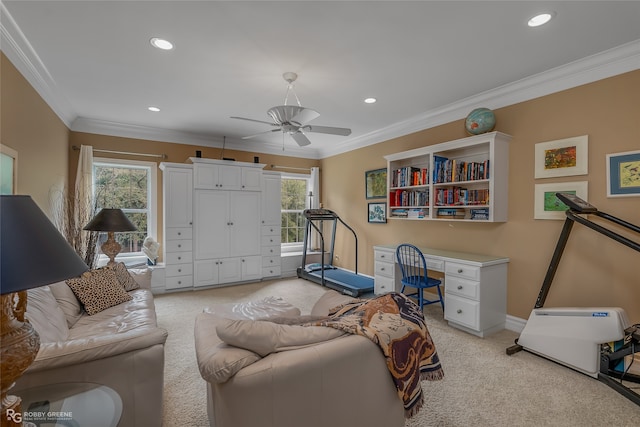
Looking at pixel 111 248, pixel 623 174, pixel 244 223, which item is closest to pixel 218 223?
pixel 244 223

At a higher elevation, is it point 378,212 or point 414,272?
point 378,212

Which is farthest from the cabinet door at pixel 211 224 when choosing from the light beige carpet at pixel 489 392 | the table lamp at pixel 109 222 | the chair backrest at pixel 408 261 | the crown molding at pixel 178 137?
the chair backrest at pixel 408 261

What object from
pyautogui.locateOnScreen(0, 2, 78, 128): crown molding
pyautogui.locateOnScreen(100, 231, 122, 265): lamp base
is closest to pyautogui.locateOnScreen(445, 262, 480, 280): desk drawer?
pyautogui.locateOnScreen(100, 231, 122, 265): lamp base

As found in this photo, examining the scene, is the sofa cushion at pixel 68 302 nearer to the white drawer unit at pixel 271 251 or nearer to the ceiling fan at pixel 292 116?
the ceiling fan at pixel 292 116

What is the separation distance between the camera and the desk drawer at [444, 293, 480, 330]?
3150 millimetres

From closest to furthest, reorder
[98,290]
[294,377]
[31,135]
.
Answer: [294,377], [98,290], [31,135]

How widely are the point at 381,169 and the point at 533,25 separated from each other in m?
3.00

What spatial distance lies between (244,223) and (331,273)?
1.80 m

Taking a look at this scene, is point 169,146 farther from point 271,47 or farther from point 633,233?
point 633,233

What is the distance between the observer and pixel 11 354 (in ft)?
3.00

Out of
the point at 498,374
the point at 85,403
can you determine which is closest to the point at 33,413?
the point at 85,403

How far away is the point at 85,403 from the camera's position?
126 cm

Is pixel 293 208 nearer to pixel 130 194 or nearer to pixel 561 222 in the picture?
pixel 130 194

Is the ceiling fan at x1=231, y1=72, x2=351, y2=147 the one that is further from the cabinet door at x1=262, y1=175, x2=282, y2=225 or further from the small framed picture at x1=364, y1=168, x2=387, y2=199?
the cabinet door at x1=262, y1=175, x2=282, y2=225
